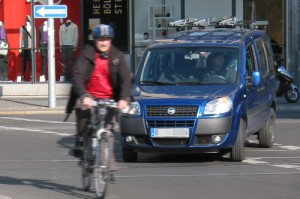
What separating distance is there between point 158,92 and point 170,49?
1.29m

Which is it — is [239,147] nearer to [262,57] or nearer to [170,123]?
[170,123]

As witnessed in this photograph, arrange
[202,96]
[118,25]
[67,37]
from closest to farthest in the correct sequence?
[202,96], [67,37], [118,25]

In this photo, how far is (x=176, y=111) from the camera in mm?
12609

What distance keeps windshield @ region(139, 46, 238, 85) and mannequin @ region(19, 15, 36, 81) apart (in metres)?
13.8

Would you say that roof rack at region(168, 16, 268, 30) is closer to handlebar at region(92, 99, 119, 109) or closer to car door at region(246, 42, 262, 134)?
car door at region(246, 42, 262, 134)

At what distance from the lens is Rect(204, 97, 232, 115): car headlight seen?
12.5m

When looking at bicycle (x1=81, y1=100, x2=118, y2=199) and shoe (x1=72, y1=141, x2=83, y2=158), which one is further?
shoe (x1=72, y1=141, x2=83, y2=158)

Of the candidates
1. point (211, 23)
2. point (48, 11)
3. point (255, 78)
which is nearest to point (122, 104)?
point (255, 78)

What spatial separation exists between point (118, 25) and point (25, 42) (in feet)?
10.3

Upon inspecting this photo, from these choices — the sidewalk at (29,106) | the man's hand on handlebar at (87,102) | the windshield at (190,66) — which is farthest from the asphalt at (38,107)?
the man's hand on handlebar at (87,102)

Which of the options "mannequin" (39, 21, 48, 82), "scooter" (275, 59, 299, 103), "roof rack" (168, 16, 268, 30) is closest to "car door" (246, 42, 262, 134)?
"scooter" (275, 59, 299, 103)

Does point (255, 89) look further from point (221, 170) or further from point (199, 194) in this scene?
point (199, 194)

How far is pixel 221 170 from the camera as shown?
12250 millimetres

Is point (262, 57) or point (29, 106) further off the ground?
point (262, 57)
